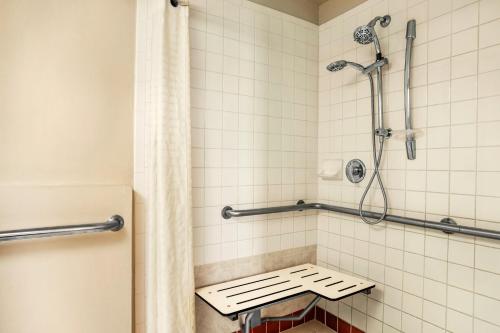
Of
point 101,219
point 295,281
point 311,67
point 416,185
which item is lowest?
point 295,281

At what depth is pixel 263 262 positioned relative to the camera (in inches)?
65.9

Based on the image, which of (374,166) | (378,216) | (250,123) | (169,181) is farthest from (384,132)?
(169,181)

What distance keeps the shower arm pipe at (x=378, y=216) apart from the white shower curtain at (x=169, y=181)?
0.32 metres

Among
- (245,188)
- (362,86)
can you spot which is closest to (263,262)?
(245,188)

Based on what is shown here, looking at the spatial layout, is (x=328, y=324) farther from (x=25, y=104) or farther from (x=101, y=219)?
(x=25, y=104)

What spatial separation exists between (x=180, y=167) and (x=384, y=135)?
1.01 m

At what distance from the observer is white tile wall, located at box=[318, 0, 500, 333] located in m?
1.17

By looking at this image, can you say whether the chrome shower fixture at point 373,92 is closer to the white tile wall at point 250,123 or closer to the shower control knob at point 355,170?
the shower control knob at point 355,170

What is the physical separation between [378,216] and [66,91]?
1519 millimetres

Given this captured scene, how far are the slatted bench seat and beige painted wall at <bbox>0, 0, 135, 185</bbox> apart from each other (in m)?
0.69

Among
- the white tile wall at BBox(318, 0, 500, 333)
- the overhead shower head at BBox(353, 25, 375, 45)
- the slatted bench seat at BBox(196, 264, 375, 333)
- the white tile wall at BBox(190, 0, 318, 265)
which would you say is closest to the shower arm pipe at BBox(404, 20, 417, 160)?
the white tile wall at BBox(318, 0, 500, 333)

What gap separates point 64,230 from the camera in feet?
3.54

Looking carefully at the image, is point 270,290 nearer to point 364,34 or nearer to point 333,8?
point 364,34

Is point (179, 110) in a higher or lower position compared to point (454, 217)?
higher
